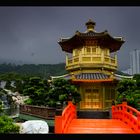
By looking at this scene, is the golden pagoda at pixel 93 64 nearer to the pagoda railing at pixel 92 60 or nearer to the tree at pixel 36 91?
the pagoda railing at pixel 92 60

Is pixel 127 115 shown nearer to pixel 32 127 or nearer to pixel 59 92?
pixel 59 92

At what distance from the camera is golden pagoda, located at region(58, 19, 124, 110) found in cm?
952

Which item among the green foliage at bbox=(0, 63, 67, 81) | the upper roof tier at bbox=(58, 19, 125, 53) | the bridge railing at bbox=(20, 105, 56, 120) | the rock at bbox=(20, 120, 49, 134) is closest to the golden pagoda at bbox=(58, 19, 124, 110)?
the upper roof tier at bbox=(58, 19, 125, 53)

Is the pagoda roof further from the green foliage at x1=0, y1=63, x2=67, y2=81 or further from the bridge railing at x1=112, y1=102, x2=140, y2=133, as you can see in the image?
the bridge railing at x1=112, y1=102, x2=140, y2=133

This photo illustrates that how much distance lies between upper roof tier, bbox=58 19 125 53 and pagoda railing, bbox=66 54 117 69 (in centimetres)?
40

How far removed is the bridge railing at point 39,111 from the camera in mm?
7250

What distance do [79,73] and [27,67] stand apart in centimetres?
175

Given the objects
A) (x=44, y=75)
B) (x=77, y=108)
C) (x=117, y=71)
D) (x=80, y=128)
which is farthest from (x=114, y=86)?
(x=80, y=128)

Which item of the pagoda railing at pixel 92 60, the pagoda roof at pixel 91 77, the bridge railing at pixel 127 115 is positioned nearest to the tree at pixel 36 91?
the pagoda roof at pixel 91 77

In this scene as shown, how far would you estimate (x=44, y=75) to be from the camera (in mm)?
8953

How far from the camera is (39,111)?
754 centimetres

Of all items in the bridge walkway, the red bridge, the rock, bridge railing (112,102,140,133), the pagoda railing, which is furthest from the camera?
the pagoda railing

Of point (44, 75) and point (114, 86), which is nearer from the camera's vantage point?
point (44, 75)
